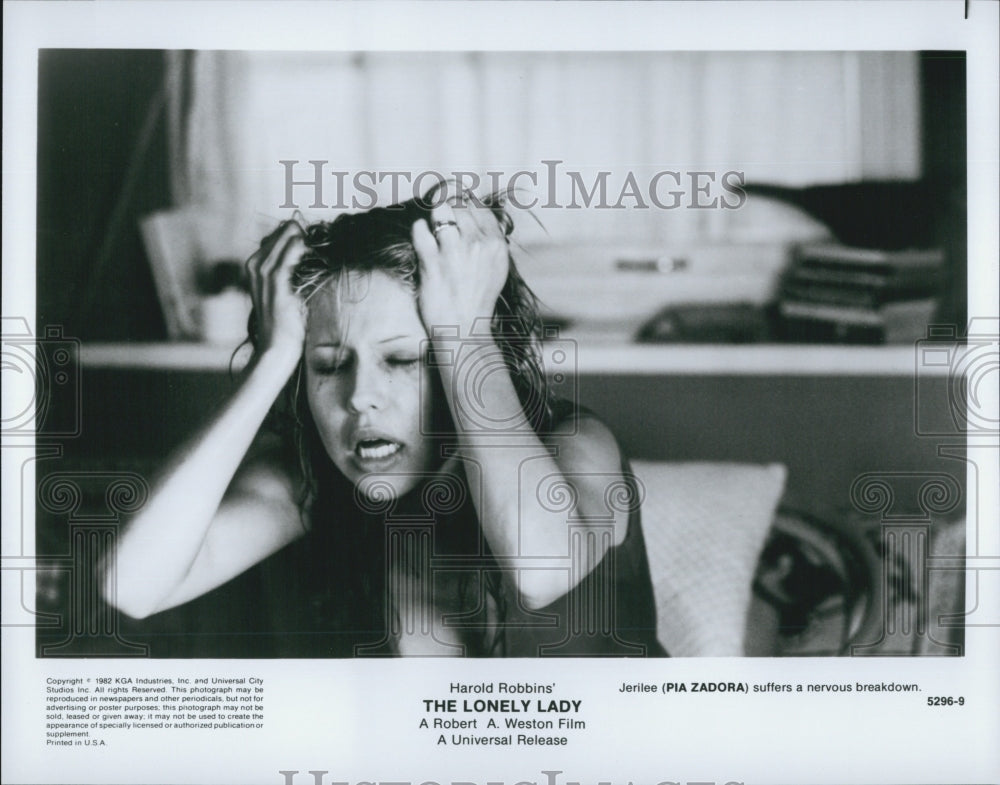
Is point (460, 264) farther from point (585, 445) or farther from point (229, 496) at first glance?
point (229, 496)

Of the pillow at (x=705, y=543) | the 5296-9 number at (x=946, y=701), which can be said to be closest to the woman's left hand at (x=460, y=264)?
the pillow at (x=705, y=543)

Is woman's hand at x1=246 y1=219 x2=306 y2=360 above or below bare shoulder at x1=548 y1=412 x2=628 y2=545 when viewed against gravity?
above

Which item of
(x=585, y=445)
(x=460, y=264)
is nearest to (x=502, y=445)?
(x=585, y=445)

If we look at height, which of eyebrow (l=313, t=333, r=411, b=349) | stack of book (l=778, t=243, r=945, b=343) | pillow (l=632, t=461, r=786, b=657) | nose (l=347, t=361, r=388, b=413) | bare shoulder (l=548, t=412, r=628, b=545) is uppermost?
stack of book (l=778, t=243, r=945, b=343)

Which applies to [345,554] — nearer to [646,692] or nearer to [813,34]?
[646,692]

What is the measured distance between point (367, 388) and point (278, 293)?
178mm

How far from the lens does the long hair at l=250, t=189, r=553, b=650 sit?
4.41 ft

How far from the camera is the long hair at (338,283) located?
1.34 meters

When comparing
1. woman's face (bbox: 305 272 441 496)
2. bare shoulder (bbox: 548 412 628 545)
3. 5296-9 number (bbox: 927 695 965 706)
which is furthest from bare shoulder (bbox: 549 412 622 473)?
5296-9 number (bbox: 927 695 965 706)

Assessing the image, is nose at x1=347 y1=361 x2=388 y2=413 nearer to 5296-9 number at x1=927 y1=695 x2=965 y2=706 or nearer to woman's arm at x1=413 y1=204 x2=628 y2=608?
woman's arm at x1=413 y1=204 x2=628 y2=608

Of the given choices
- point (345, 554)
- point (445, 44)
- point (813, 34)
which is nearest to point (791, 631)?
point (345, 554)

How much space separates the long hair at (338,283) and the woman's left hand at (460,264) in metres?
0.01

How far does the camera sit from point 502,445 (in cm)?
134

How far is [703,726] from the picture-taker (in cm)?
137
